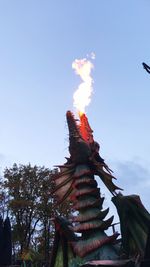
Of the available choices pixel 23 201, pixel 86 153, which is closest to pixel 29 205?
pixel 23 201

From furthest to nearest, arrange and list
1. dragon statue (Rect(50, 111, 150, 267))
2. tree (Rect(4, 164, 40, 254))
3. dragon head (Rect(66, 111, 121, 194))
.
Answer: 1. tree (Rect(4, 164, 40, 254))
2. dragon head (Rect(66, 111, 121, 194))
3. dragon statue (Rect(50, 111, 150, 267))

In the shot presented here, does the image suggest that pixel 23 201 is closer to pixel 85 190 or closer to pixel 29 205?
pixel 29 205

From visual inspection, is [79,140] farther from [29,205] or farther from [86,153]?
[29,205]

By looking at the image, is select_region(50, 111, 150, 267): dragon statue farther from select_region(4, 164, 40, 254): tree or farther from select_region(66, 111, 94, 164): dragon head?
select_region(4, 164, 40, 254): tree

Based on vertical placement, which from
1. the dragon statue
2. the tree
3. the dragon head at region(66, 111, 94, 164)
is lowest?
the dragon statue

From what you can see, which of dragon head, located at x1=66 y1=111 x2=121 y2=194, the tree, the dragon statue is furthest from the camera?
the tree

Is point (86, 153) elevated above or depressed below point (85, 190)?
above

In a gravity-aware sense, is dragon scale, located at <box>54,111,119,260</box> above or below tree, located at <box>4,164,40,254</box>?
below

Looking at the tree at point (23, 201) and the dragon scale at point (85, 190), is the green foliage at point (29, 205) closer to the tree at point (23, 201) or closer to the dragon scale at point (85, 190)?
the tree at point (23, 201)

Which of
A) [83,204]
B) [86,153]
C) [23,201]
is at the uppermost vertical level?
[23,201]

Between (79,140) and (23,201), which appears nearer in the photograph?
(79,140)

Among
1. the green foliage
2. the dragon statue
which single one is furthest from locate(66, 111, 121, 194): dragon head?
the green foliage

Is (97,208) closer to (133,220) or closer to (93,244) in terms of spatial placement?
(93,244)

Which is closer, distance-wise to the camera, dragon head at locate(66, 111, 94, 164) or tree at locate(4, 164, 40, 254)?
dragon head at locate(66, 111, 94, 164)
